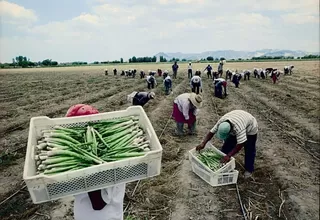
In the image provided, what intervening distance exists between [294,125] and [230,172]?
5.84 m

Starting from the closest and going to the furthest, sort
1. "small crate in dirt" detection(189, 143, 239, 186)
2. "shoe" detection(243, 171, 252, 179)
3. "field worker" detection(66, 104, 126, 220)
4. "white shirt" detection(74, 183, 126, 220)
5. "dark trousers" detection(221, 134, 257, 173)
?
"field worker" detection(66, 104, 126, 220) → "white shirt" detection(74, 183, 126, 220) → "small crate in dirt" detection(189, 143, 239, 186) → "dark trousers" detection(221, 134, 257, 173) → "shoe" detection(243, 171, 252, 179)

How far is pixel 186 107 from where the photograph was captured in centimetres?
782

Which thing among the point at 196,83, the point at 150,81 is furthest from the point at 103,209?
the point at 150,81

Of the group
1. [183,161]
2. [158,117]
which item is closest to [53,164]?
[183,161]

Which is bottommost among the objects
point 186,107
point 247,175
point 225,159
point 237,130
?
point 247,175

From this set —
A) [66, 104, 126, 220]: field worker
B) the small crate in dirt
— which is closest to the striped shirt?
the small crate in dirt

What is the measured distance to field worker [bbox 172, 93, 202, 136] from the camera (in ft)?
24.8

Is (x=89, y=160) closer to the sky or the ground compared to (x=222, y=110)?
closer to the sky

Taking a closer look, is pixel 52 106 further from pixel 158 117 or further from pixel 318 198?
pixel 318 198

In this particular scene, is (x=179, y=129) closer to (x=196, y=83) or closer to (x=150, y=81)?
(x=196, y=83)

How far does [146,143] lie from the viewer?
2.81 metres

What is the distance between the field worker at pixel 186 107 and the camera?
7551 mm

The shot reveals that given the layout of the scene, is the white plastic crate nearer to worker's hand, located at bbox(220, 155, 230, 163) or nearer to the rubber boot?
worker's hand, located at bbox(220, 155, 230, 163)

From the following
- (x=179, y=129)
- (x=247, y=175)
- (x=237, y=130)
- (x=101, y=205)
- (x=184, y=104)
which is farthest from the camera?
(x=179, y=129)
